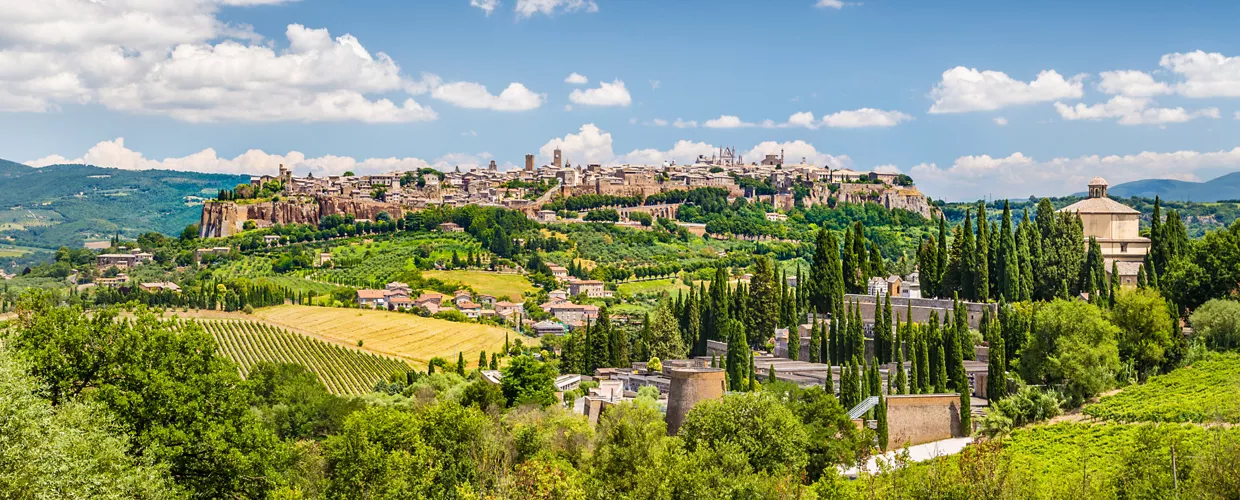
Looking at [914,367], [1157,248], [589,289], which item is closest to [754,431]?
[914,367]

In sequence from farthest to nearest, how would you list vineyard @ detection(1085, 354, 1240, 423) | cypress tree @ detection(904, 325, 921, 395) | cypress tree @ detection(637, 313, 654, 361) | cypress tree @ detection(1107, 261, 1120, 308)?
cypress tree @ detection(637, 313, 654, 361) → cypress tree @ detection(1107, 261, 1120, 308) → cypress tree @ detection(904, 325, 921, 395) → vineyard @ detection(1085, 354, 1240, 423)

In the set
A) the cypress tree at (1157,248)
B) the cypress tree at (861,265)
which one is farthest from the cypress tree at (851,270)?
the cypress tree at (1157,248)

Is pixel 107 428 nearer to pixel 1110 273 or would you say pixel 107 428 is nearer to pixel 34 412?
pixel 34 412

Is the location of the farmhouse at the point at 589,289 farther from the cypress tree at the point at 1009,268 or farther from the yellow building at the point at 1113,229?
the cypress tree at the point at 1009,268

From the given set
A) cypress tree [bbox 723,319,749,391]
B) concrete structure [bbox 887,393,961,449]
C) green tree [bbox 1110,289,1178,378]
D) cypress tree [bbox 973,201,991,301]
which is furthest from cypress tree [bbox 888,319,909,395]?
green tree [bbox 1110,289,1178,378]

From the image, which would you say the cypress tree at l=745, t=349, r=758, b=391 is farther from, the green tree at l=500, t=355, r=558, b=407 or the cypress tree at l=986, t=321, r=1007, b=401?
the cypress tree at l=986, t=321, r=1007, b=401

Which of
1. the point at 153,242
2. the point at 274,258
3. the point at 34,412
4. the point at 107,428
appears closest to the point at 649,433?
the point at 107,428
